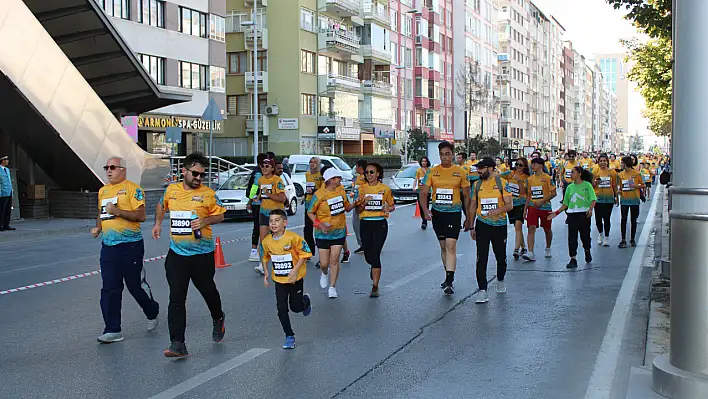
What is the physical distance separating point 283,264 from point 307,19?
51244 millimetres

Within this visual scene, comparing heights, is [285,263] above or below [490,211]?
below

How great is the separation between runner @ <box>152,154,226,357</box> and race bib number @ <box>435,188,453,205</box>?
3781 mm

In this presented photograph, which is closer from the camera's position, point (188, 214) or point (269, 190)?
point (188, 214)

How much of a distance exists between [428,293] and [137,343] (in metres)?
4.06

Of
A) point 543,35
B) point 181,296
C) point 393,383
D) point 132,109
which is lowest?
point 393,383

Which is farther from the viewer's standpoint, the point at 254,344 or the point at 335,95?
the point at 335,95

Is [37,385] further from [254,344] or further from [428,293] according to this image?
[428,293]

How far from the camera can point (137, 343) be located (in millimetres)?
7684

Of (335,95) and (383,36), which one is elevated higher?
(383,36)

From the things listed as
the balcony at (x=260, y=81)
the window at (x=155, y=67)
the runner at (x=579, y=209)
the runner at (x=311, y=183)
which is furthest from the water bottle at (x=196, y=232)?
the balcony at (x=260, y=81)

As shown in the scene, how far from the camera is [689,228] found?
5.39 m

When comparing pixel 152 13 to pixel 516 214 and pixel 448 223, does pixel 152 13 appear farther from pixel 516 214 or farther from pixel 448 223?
pixel 448 223

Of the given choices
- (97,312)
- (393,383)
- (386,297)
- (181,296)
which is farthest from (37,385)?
(386,297)

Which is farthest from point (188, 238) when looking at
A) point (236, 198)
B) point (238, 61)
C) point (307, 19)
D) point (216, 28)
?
point (307, 19)
